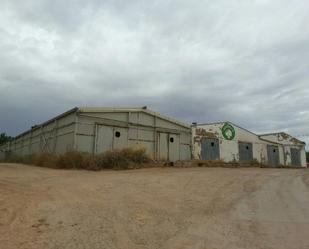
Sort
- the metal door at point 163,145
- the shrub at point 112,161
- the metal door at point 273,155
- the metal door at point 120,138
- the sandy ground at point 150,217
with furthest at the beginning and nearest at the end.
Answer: the metal door at point 273,155 → the metal door at point 163,145 → the metal door at point 120,138 → the shrub at point 112,161 → the sandy ground at point 150,217

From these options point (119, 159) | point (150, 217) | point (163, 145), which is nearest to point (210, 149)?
point (163, 145)

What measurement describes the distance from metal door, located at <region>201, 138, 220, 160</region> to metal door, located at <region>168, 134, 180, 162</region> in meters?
2.90

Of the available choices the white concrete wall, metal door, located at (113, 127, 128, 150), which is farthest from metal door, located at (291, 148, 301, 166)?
metal door, located at (113, 127, 128, 150)

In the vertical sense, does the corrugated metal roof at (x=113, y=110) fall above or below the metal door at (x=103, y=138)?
above

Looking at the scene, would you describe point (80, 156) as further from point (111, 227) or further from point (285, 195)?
point (111, 227)

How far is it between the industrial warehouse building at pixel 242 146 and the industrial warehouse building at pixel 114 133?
183cm

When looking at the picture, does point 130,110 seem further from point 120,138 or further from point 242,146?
point 242,146

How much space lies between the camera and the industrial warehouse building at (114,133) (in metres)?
22.1

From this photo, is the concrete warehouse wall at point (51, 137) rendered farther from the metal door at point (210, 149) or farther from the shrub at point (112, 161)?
the metal door at point (210, 149)

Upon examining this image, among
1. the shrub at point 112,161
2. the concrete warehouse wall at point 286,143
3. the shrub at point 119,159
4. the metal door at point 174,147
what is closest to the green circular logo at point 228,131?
the concrete warehouse wall at point 286,143

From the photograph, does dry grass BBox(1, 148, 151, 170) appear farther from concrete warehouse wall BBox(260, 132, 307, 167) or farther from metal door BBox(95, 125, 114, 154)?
concrete warehouse wall BBox(260, 132, 307, 167)

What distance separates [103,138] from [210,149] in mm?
10818

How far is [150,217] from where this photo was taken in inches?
296

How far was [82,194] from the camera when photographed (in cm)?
938
